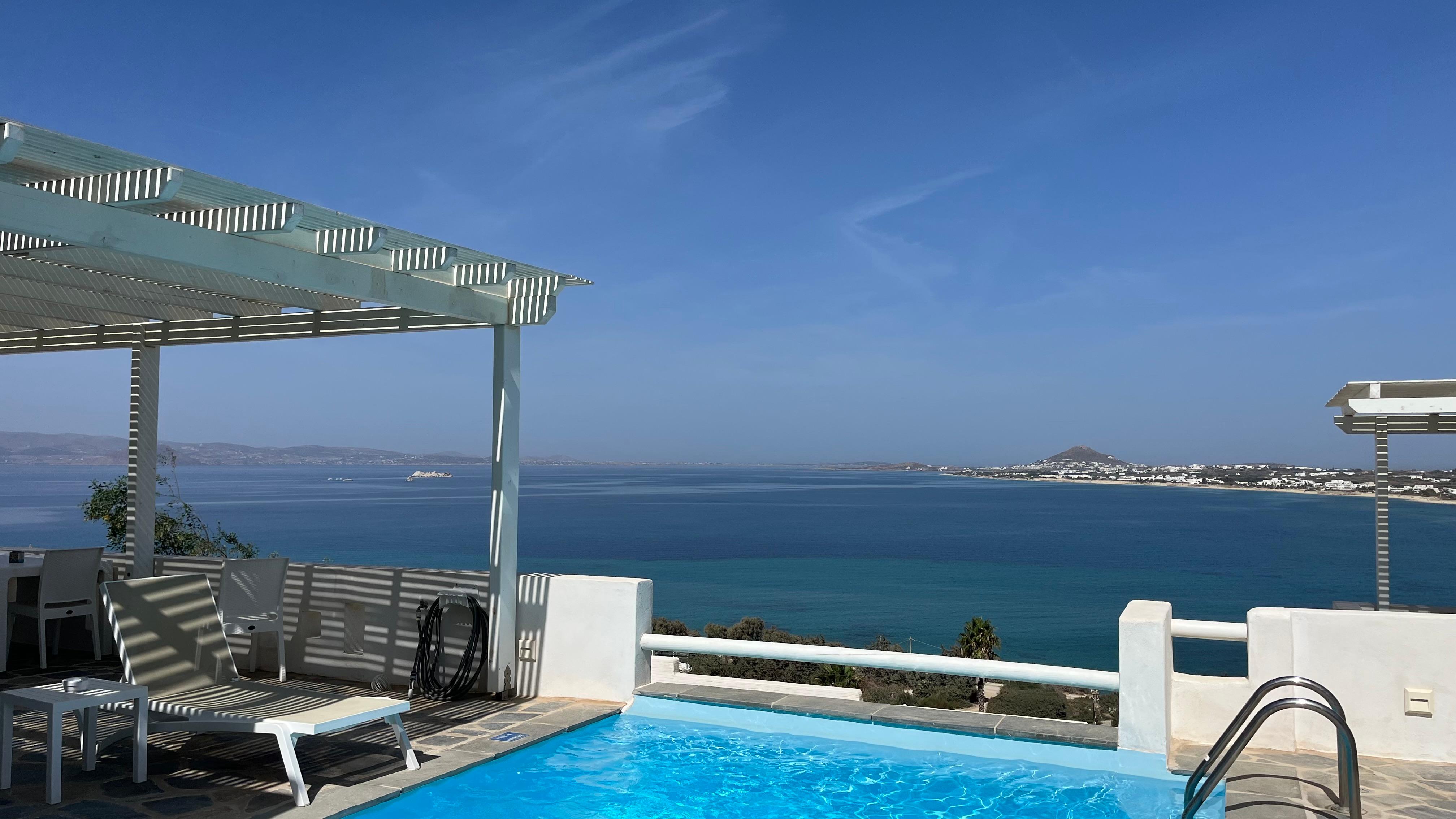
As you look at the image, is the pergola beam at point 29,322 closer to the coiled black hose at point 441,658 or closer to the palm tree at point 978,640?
the coiled black hose at point 441,658

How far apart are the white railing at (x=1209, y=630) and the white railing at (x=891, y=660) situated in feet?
1.60

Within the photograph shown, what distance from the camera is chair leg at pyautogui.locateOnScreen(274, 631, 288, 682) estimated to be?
22.9ft

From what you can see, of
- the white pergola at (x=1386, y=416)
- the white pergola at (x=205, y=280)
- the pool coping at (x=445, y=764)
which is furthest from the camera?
the white pergola at (x=1386, y=416)

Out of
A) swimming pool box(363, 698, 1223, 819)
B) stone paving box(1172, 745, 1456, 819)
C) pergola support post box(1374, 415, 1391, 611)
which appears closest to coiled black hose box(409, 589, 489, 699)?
swimming pool box(363, 698, 1223, 819)

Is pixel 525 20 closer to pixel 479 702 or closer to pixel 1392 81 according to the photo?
pixel 479 702

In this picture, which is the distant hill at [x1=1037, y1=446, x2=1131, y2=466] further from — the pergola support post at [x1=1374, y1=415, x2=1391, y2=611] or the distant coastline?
the pergola support post at [x1=1374, y1=415, x2=1391, y2=611]

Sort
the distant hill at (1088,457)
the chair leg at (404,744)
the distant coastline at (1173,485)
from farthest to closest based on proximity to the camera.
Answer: the distant coastline at (1173,485)
the distant hill at (1088,457)
the chair leg at (404,744)

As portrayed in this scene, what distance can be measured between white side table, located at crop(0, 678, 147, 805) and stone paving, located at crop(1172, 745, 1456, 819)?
5.11 meters

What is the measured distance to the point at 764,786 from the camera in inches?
200

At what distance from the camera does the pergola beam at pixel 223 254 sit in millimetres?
3812

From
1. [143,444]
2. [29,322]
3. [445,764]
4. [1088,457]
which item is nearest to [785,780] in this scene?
[445,764]

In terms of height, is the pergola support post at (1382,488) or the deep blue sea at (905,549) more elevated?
the pergola support post at (1382,488)

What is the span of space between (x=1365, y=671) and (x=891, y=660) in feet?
8.38

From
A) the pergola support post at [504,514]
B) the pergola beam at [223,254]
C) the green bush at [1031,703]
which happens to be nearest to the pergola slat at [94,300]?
the pergola beam at [223,254]
